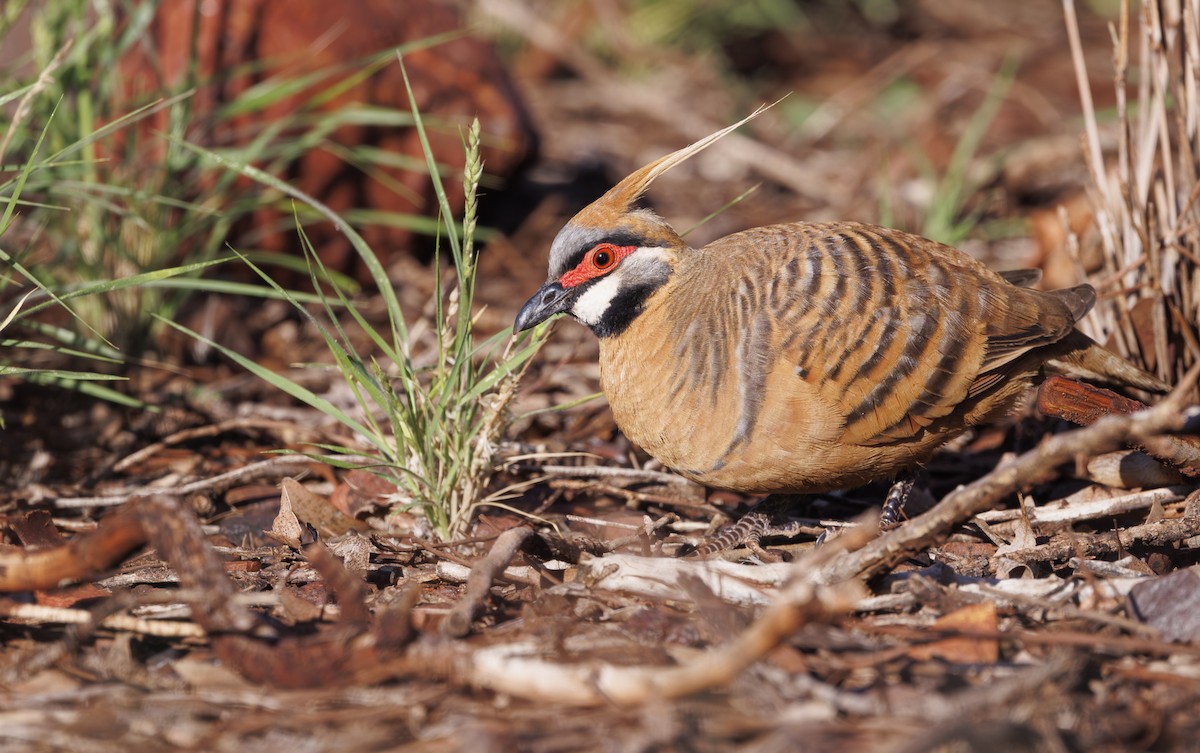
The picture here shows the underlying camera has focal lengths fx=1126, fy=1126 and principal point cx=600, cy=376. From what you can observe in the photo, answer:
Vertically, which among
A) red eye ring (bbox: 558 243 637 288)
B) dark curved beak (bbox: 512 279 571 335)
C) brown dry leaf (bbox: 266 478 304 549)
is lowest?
brown dry leaf (bbox: 266 478 304 549)

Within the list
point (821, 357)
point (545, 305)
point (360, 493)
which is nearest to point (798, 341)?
point (821, 357)

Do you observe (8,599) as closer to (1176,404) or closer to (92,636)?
(92,636)

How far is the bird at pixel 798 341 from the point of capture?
3699 mm

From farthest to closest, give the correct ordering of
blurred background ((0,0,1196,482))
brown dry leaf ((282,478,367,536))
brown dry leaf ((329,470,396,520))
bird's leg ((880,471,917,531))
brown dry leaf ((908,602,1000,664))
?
1. blurred background ((0,0,1196,482))
2. bird's leg ((880,471,917,531))
3. brown dry leaf ((329,470,396,520))
4. brown dry leaf ((282,478,367,536))
5. brown dry leaf ((908,602,1000,664))

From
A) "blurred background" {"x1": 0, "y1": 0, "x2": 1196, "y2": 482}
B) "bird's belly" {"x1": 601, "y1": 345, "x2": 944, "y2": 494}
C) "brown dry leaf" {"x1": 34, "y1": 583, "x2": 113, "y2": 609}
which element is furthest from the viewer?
"blurred background" {"x1": 0, "y1": 0, "x2": 1196, "y2": 482}

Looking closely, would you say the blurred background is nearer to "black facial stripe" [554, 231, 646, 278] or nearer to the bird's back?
"black facial stripe" [554, 231, 646, 278]

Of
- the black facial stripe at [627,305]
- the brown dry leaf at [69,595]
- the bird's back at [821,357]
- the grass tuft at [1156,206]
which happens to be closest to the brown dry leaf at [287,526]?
the brown dry leaf at [69,595]

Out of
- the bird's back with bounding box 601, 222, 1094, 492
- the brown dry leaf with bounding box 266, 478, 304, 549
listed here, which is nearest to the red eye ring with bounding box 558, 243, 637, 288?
the bird's back with bounding box 601, 222, 1094, 492

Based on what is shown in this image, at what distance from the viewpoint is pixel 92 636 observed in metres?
2.99

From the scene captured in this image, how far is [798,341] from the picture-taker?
3732 millimetres

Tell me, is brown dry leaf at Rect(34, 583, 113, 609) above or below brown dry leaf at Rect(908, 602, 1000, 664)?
above

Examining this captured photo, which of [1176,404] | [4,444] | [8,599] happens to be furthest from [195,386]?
[1176,404]

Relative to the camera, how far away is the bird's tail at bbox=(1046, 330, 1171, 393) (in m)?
4.04

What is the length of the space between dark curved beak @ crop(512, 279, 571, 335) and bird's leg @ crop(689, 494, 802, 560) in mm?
969
